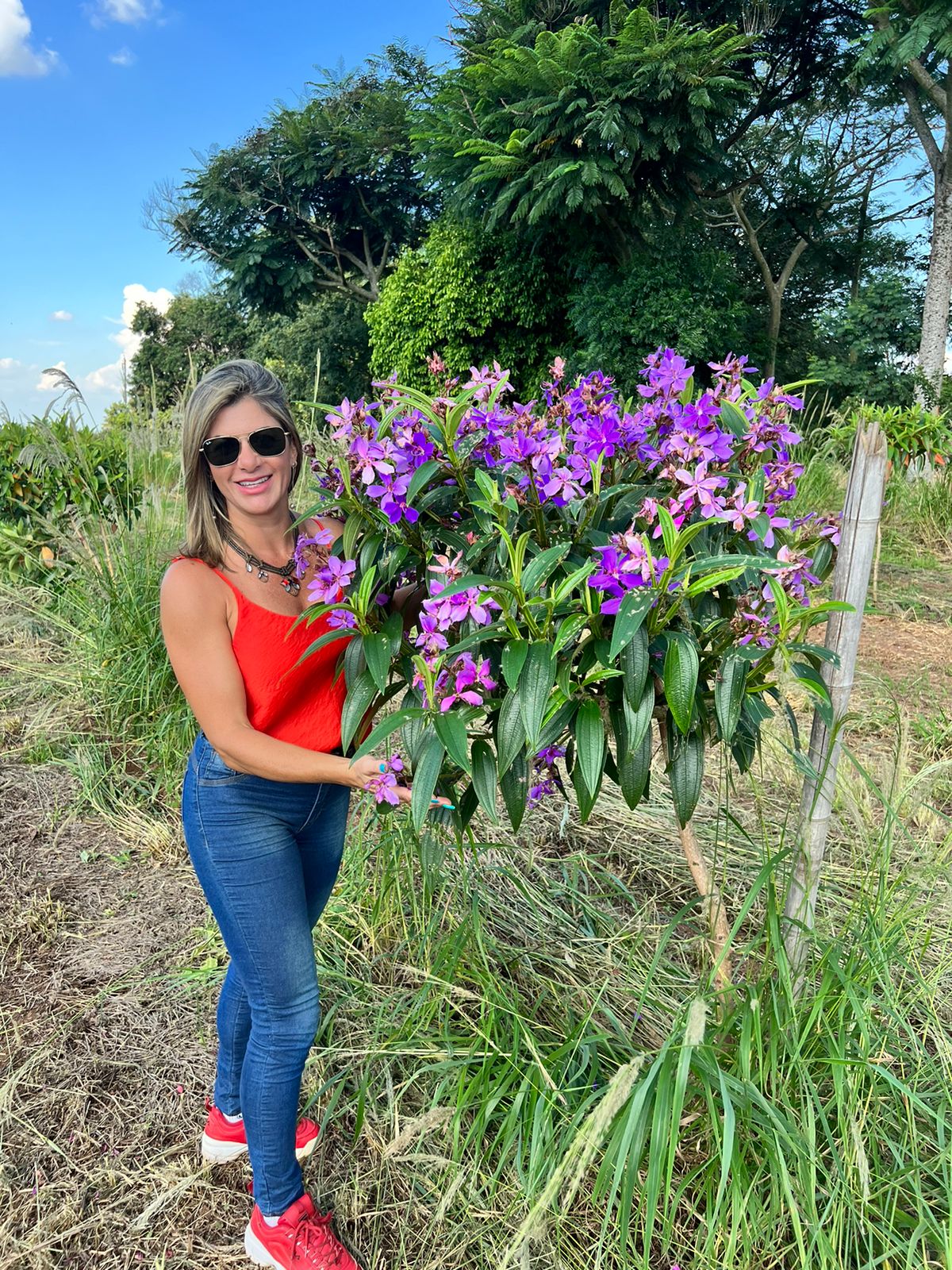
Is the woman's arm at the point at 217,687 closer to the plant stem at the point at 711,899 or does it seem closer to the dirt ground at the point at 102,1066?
the plant stem at the point at 711,899

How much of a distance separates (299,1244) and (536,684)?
1.11 m

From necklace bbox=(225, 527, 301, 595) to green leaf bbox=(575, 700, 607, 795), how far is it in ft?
1.99

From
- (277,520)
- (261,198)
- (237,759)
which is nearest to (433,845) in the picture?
(237,759)

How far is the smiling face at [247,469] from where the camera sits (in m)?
1.32

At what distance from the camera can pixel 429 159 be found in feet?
34.4

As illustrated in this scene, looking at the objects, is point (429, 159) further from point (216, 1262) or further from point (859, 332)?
point (216, 1262)

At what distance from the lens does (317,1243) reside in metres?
1.33

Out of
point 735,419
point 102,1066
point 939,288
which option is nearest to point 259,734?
point 735,419

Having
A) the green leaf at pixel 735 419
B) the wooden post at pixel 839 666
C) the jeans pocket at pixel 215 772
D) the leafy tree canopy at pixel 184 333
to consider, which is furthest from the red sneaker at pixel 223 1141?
the leafy tree canopy at pixel 184 333

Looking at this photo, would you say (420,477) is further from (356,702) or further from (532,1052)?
(532,1052)

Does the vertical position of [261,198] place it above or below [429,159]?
above

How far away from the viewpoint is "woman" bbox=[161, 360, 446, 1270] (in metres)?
1.24

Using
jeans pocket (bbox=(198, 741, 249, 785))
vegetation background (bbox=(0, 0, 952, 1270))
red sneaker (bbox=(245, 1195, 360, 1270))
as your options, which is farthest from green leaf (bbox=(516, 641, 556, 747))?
red sneaker (bbox=(245, 1195, 360, 1270))

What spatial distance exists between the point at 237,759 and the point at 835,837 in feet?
6.13
